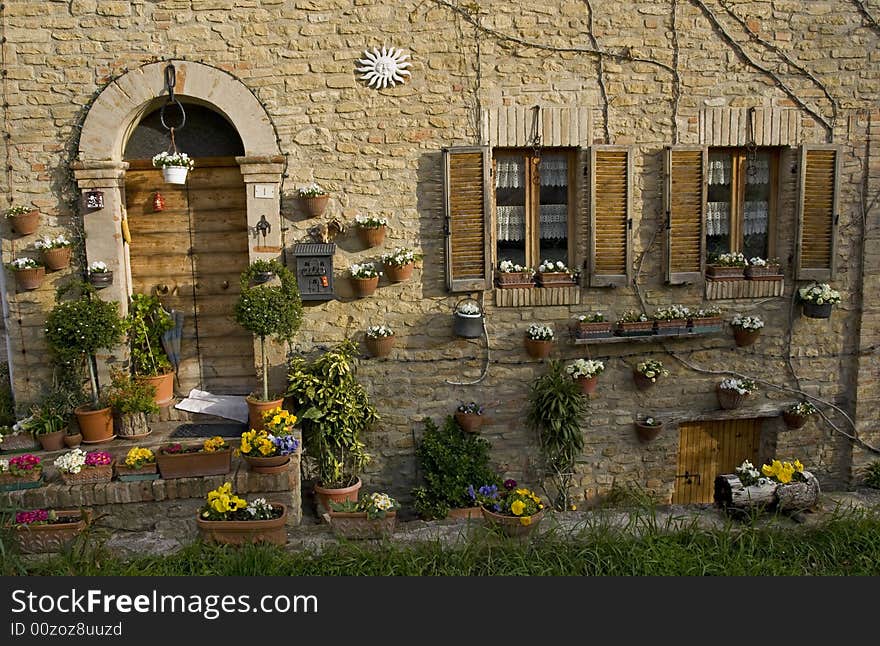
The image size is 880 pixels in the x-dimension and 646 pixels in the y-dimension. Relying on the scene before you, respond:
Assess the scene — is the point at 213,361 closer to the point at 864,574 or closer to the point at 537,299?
the point at 537,299

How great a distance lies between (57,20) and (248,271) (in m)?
2.84

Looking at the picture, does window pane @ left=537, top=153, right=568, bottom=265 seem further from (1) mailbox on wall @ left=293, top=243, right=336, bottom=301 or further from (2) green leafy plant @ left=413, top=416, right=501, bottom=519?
(1) mailbox on wall @ left=293, top=243, right=336, bottom=301

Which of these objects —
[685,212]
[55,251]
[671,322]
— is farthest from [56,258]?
[685,212]

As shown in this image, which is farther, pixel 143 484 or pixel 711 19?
pixel 711 19

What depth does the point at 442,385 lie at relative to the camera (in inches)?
289

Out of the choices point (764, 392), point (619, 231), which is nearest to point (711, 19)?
point (619, 231)

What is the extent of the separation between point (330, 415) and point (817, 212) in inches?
211

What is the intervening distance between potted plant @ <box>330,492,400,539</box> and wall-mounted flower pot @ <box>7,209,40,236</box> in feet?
13.0

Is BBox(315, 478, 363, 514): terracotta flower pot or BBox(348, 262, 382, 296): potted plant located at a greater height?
BBox(348, 262, 382, 296): potted plant

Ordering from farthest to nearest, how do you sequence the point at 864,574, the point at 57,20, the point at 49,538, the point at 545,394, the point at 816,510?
the point at 545,394, the point at 57,20, the point at 816,510, the point at 49,538, the point at 864,574

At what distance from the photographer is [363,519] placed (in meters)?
5.34

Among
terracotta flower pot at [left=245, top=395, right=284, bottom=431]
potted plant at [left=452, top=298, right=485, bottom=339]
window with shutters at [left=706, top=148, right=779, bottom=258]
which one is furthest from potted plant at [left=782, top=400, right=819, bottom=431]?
terracotta flower pot at [left=245, top=395, right=284, bottom=431]

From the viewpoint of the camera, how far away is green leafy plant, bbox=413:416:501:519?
6953mm

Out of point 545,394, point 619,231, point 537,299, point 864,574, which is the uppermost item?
point 619,231
